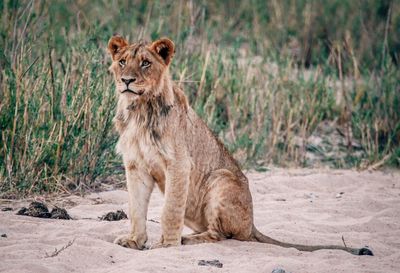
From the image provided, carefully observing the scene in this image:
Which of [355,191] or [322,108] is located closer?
[355,191]

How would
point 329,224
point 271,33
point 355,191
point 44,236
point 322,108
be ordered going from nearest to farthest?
point 44,236 → point 329,224 → point 355,191 → point 322,108 → point 271,33

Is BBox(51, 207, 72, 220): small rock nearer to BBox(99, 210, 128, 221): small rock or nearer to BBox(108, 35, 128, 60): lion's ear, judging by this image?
BBox(99, 210, 128, 221): small rock

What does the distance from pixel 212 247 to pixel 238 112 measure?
13.0 feet

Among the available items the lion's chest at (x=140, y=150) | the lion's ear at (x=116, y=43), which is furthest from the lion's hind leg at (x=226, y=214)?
the lion's ear at (x=116, y=43)

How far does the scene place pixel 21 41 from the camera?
7301 millimetres

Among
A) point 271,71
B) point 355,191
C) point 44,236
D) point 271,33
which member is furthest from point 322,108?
point 44,236

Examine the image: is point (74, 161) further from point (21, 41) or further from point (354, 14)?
point (354, 14)

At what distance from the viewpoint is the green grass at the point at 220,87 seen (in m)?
7.16

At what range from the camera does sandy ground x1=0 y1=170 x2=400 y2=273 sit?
196 inches

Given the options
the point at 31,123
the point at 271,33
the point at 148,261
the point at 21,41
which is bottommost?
the point at 148,261

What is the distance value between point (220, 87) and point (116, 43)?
4130mm

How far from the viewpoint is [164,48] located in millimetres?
5777

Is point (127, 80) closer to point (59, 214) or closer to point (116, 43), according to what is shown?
point (116, 43)

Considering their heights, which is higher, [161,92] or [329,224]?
[161,92]
